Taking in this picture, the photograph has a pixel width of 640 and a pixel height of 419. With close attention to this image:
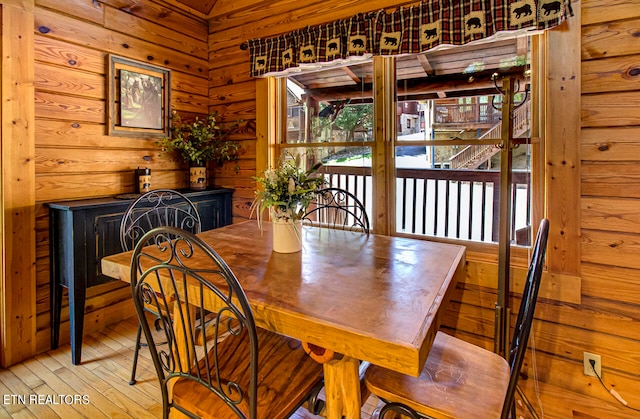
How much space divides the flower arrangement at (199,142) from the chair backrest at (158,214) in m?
0.48

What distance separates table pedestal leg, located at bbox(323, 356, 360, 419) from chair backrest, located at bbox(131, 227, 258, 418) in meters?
0.26

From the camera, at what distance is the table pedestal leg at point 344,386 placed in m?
1.13

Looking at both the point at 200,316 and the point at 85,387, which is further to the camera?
the point at 85,387

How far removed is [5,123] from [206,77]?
5.44 feet

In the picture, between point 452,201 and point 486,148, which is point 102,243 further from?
point 486,148

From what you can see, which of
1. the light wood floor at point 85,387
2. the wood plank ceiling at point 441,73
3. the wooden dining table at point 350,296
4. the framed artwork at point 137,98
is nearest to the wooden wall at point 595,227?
the wood plank ceiling at point 441,73

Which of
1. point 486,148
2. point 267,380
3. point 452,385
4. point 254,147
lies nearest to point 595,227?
point 486,148

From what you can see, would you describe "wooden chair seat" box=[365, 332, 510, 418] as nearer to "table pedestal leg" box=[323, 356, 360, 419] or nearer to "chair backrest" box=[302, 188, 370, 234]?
"table pedestal leg" box=[323, 356, 360, 419]

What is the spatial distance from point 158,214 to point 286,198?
136 centimetres

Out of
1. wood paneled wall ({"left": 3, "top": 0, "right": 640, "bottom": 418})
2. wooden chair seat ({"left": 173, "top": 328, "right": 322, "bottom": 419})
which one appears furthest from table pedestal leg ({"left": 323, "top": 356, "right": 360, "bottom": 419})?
wood paneled wall ({"left": 3, "top": 0, "right": 640, "bottom": 418})

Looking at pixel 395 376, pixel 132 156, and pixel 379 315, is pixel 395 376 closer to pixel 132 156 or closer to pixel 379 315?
pixel 379 315

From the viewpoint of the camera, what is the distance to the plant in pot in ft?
9.77

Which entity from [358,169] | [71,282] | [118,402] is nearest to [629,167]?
[358,169]

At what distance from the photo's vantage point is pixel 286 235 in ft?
5.38
